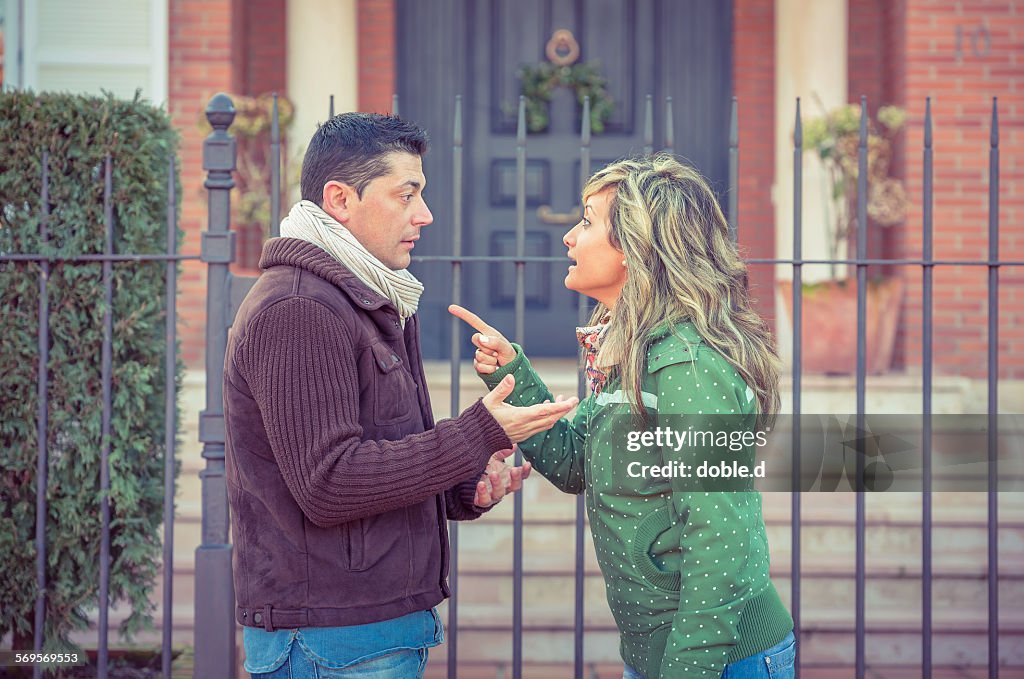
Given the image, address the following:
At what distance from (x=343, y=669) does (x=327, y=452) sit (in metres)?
0.44

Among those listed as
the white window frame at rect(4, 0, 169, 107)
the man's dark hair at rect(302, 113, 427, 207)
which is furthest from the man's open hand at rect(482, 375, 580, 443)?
the white window frame at rect(4, 0, 169, 107)

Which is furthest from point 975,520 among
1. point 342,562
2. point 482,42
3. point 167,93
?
point 167,93

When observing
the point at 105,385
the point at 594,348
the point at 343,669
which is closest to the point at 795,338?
the point at 594,348

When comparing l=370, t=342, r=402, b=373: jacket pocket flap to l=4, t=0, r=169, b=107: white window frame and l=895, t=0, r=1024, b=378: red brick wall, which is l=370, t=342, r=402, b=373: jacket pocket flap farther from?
l=895, t=0, r=1024, b=378: red brick wall

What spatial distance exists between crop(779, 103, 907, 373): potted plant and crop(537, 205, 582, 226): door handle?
161cm

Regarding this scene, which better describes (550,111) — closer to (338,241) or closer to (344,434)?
(338,241)

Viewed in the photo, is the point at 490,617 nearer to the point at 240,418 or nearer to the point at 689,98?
the point at 240,418

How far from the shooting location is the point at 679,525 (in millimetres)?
1921

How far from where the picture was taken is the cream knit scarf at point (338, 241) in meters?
1.96

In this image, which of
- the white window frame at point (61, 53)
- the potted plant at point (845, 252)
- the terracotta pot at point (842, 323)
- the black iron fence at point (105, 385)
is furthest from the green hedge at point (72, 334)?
the potted plant at point (845, 252)

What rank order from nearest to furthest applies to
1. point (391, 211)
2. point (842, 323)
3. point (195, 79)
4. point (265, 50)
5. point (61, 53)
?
point (391, 211) < point (842, 323) < point (61, 53) < point (195, 79) < point (265, 50)

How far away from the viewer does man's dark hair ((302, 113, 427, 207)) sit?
1.99m

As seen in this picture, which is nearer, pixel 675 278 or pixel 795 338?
pixel 675 278

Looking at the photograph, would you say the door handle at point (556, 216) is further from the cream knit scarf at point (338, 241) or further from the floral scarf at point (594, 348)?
the cream knit scarf at point (338, 241)
